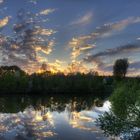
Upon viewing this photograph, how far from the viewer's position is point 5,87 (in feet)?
516

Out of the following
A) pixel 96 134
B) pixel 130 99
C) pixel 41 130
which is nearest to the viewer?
pixel 130 99

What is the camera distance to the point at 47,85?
17038 cm

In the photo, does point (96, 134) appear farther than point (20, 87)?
No

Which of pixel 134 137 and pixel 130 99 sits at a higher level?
pixel 130 99

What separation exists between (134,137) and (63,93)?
463ft

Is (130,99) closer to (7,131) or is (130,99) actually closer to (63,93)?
(7,131)

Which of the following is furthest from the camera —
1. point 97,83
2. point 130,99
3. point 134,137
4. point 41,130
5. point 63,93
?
point 97,83

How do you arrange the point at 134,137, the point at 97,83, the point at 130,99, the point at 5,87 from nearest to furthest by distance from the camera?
the point at 134,137 → the point at 130,99 → the point at 5,87 → the point at 97,83

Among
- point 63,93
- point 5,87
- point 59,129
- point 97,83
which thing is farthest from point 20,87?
point 59,129

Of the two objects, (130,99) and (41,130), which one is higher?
(130,99)

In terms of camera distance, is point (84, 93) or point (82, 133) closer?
point (82, 133)

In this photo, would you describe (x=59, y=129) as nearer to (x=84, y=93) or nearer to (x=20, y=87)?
(x=20, y=87)

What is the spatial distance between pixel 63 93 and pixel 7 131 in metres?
117

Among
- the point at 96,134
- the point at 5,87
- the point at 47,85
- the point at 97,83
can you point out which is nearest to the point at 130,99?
the point at 96,134
